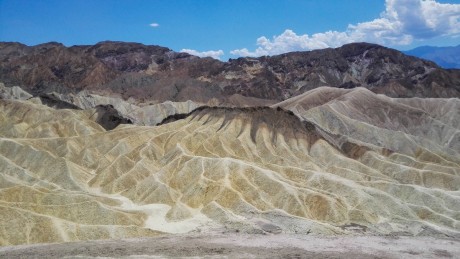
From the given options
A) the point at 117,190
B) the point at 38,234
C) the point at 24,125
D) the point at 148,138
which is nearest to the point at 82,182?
the point at 117,190

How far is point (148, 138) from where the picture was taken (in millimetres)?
141375

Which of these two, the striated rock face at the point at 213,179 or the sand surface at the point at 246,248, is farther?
the striated rock face at the point at 213,179

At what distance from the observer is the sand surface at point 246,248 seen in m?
52.6

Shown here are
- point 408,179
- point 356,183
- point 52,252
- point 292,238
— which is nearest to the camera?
point 52,252

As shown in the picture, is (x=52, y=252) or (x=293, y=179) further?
(x=293, y=179)

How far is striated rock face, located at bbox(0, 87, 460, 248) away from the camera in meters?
78.2

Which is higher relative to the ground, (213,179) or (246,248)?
(213,179)

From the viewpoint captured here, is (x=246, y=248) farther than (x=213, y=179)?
No

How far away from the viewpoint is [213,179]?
102 metres

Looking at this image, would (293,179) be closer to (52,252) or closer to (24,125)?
(52,252)

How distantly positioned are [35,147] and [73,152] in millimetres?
10208

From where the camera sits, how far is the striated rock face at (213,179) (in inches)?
3081

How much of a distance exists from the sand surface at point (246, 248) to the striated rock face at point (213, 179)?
11931 millimetres

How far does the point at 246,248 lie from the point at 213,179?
153ft
